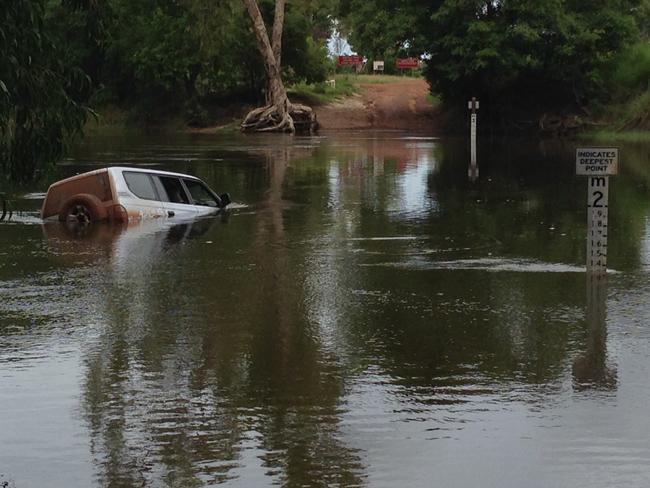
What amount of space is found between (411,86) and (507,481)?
7997 cm

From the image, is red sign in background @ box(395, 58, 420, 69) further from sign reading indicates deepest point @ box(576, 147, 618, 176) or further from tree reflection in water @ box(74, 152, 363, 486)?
sign reading indicates deepest point @ box(576, 147, 618, 176)

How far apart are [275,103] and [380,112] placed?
9692 millimetres

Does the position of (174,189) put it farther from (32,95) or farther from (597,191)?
(32,95)

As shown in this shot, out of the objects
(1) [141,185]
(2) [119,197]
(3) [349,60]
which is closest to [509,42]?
(3) [349,60]

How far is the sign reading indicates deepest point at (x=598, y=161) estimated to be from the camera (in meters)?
12.7

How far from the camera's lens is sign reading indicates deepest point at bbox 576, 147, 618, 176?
1267 cm

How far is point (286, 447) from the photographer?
748cm

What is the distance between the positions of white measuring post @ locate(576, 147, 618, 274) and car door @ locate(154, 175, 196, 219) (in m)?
9.76

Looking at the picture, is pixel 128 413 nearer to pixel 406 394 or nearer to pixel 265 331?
pixel 406 394

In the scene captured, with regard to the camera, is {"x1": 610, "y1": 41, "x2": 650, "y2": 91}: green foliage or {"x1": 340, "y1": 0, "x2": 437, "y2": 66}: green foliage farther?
{"x1": 610, "y1": 41, "x2": 650, "y2": 91}: green foliage

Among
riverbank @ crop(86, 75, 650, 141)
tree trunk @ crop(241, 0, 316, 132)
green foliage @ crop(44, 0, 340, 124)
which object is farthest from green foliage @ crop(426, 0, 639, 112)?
green foliage @ crop(44, 0, 340, 124)

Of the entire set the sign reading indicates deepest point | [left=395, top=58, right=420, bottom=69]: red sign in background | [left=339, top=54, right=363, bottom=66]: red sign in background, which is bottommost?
the sign reading indicates deepest point

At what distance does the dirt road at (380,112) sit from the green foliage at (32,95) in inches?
2450

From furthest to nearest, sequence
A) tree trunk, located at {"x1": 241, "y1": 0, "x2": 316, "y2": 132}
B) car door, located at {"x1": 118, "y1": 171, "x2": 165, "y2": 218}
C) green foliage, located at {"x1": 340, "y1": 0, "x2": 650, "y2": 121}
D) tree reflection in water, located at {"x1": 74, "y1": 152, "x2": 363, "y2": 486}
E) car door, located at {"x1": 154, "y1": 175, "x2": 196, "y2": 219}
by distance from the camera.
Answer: tree trunk, located at {"x1": 241, "y1": 0, "x2": 316, "y2": 132} < green foliage, located at {"x1": 340, "y1": 0, "x2": 650, "y2": 121} < car door, located at {"x1": 154, "y1": 175, "x2": 196, "y2": 219} < car door, located at {"x1": 118, "y1": 171, "x2": 165, "y2": 218} < tree reflection in water, located at {"x1": 74, "y1": 152, "x2": 363, "y2": 486}
